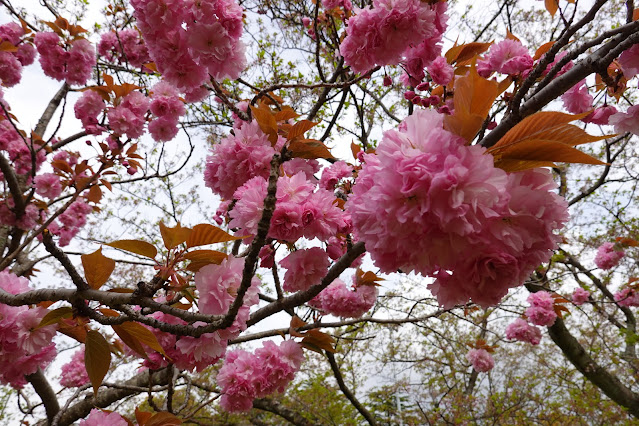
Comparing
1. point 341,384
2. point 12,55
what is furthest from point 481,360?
point 12,55

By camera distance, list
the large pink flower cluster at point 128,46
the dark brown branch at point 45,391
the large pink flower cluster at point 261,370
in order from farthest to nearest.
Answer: the large pink flower cluster at point 128,46
the dark brown branch at point 45,391
the large pink flower cluster at point 261,370

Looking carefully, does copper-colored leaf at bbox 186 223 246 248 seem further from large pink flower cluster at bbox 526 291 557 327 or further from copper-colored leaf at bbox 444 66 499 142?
large pink flower cluster at bbox 526 291 557 327

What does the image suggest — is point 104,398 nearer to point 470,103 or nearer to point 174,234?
point 174,234

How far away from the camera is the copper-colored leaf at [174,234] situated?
2.70 ft

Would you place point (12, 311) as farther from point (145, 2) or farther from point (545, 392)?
point (545, 392)

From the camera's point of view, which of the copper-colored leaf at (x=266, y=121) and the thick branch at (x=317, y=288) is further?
the thick branch at (x=317, y=288)

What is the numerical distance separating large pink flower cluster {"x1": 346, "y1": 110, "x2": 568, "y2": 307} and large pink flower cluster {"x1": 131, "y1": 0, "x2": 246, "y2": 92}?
0.91 m

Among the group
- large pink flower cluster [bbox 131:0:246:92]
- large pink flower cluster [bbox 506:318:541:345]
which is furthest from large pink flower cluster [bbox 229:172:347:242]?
large pink flower cluster [bbox 506:318:541:345]

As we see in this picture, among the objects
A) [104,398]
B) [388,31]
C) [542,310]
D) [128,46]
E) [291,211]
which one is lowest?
[104,398]

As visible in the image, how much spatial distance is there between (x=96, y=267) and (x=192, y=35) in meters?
0.83

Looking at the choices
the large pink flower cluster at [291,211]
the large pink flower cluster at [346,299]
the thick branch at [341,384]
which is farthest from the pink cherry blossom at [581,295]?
the large pink flower cluster at [291,211]

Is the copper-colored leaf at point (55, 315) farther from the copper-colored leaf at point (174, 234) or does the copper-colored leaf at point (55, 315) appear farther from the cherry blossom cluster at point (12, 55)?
the cherry blossom cluster at point (12, 55)

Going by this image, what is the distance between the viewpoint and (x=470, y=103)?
0.57 m

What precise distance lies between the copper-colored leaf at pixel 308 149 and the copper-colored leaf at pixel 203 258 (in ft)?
1.13
